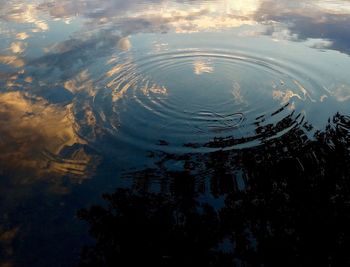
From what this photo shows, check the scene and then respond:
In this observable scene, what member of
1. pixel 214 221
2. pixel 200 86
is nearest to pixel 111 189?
pixel 214 221

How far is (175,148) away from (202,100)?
178 cm

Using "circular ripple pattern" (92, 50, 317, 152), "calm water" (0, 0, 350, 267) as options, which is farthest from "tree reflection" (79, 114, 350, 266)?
"circular ripple pattern" (92, 50, 317, 152)

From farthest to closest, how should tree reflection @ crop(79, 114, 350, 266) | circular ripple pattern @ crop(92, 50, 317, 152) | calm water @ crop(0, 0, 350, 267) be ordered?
circular ripple pattern @ crop(92, 50, 317, 152)
calm water @ crop(0, 0, 350, 267)
tree reflection @ crop(79, 114, 350, 266)

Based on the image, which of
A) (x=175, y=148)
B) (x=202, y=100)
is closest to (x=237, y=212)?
(x=175, y=148)

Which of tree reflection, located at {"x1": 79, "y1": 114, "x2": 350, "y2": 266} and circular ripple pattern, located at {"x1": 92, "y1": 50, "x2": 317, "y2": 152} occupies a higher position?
circular ripple pattern, located at {"x1": 92, "y1": 50, "x2": 317, "y2": 152}

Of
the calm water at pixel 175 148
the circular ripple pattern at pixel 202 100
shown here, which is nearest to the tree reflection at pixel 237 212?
the calm water at pixel 175 148

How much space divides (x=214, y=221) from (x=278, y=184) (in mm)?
1188

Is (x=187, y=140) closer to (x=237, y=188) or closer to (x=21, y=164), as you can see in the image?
(x=237, y=188)

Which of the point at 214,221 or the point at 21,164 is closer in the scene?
the point at 214,221

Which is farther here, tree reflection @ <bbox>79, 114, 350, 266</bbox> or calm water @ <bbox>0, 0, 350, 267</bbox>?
calm water @ <bbox>0, 0, 350, 267</bbox>

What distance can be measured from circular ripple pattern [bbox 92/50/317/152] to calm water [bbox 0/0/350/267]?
4 centimetres

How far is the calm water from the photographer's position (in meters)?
4.16

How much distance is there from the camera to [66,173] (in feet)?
17.5

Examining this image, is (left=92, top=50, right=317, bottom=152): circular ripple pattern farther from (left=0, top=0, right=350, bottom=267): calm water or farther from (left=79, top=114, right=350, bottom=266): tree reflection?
(left=79, top=114, right=350, bottom=266): tree reflection
